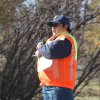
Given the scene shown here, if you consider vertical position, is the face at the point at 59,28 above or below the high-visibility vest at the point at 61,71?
above

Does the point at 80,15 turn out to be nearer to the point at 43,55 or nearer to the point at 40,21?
the point at 40,21

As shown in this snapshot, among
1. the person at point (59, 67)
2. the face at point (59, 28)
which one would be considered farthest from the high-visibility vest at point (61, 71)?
the face at point (59, 28)

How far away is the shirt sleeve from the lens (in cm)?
577

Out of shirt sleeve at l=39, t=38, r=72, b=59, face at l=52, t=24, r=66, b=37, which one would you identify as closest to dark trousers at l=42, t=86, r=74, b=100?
shirt sleeve at l=39, t=38, r=72, b=59

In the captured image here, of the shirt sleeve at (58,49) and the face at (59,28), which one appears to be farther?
the face at (59,28)

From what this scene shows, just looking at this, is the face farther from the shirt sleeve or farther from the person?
the shirt sleeve

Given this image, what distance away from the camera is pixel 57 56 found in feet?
19.0

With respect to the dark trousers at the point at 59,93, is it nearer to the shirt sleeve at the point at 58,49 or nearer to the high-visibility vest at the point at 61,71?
the high-visibility vest at the point at 61,71

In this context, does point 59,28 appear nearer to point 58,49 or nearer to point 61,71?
point 58,49

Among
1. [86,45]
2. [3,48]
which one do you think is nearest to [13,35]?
[3,48]

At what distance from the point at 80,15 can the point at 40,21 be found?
109 centimetres

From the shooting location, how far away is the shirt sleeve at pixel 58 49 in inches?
227

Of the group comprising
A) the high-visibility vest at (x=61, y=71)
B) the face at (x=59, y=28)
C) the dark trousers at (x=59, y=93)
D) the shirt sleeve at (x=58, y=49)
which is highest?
the face at (x=59, y=28)

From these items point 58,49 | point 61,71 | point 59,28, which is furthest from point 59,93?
point 59,28
